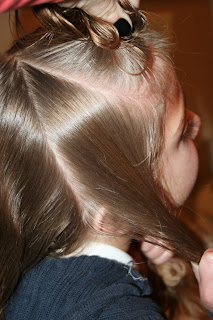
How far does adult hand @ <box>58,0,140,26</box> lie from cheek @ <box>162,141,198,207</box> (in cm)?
24

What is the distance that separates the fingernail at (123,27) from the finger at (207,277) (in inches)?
14.5

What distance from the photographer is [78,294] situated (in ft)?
2.10

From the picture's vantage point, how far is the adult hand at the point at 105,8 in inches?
24.0

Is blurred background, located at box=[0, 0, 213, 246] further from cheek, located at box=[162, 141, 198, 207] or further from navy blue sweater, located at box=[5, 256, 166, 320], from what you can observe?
navy blue sweater, located at box=[5, 256, 166, 320]

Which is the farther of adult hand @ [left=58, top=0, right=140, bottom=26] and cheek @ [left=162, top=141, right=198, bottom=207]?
cheek @ [left=162, top=141, right=198, bottom=207]

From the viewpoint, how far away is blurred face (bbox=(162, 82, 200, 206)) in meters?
0.69

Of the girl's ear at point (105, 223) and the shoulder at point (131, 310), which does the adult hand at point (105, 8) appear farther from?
the shoulder at point (131, 310)

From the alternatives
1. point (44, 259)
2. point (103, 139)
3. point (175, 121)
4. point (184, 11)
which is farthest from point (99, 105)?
point (184, 11)

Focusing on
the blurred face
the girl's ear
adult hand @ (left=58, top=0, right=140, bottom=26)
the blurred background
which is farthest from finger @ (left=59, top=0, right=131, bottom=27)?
the blurred background

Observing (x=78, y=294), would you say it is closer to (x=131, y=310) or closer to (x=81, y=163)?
(x=131, y=310)

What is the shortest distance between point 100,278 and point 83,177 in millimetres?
173

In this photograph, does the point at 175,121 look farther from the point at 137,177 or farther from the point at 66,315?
the point at 66,315

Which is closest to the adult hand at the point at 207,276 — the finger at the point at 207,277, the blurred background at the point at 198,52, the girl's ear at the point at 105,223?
the finger at the point at 207,277

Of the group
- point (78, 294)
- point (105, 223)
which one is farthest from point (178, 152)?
point (78, 294)
